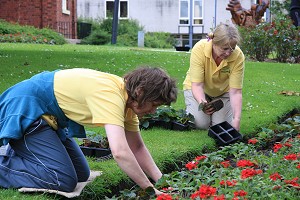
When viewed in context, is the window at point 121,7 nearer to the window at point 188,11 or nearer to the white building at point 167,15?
the white building at point 167,15

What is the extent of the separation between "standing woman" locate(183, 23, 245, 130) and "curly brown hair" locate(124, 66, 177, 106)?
8.39 ft

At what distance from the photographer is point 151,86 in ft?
14.3

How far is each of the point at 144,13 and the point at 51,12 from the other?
20728 mm

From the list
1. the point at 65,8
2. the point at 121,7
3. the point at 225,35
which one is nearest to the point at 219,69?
the point at 225,35

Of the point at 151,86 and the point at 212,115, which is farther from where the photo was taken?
the point at 212,115

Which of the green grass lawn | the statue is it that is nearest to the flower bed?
the green grass lawn

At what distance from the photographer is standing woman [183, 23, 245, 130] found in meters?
6.96

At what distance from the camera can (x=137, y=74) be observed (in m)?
4.43

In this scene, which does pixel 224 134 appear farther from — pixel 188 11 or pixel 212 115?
pixel 188 11

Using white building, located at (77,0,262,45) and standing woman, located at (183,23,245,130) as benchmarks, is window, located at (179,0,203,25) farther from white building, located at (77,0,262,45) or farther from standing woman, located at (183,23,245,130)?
standing woman, located at (183,23,245,130)

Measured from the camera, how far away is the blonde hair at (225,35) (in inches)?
269

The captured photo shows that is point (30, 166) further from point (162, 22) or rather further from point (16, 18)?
point (162, 22)

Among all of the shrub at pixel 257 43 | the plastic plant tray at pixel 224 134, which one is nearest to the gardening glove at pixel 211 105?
the plastic plant tray at pixel 224 134

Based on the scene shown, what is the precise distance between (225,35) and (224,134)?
124 centimetres
